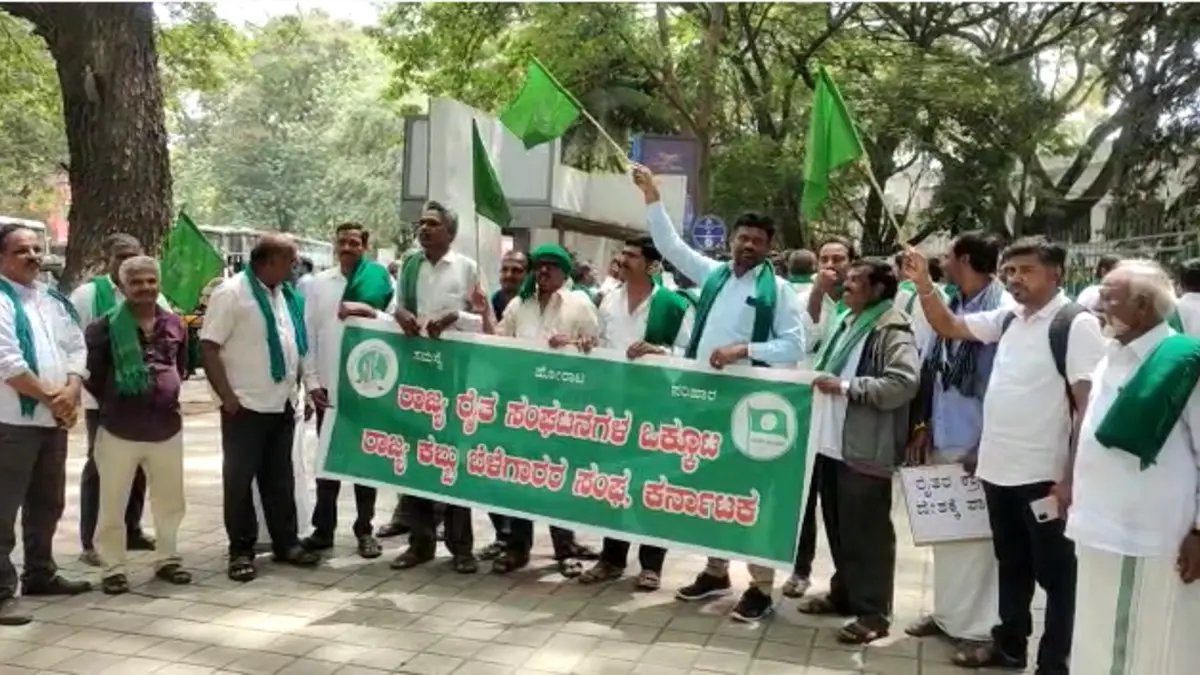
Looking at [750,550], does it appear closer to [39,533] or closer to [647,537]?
[647,537]

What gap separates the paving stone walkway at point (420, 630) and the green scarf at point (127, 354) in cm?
102

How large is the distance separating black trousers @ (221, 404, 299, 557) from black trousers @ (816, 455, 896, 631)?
293cm

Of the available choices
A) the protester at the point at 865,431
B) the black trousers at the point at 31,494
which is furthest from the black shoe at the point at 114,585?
the protester at the point at 865,431

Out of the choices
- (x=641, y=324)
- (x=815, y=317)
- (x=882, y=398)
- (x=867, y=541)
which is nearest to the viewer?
(x=882, y=398)

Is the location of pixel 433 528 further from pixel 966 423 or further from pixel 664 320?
pixel 966 423

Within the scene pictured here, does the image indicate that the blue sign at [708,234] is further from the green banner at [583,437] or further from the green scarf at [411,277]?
the green banner at [583,437]

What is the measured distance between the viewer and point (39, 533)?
5.35 metres

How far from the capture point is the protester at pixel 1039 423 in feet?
13.8

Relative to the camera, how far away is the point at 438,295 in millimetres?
5984

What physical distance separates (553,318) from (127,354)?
83.1 inches

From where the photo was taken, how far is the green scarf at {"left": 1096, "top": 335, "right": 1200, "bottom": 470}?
11.0 ft

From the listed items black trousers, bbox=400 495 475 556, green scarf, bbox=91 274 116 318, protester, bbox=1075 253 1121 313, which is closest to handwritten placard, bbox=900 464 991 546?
protester, bbox=1075 253 1121 313

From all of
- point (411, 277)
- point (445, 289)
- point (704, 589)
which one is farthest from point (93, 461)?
point (704, 589)

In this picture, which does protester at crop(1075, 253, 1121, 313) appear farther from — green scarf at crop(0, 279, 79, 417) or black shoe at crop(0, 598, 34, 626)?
black shoe at crop(0, 598, 34, 626)
